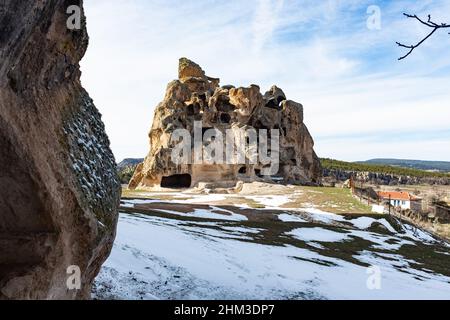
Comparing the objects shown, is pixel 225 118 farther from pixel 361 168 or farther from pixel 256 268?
pixel 361 168

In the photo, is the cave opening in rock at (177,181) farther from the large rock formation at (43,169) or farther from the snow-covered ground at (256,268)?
the large rock formation at (43,169)

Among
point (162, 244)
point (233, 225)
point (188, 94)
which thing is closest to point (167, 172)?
point (188, 94)

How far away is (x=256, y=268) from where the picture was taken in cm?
1130

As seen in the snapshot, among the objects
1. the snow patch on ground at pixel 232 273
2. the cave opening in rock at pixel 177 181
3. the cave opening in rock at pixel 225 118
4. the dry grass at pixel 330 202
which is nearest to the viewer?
the snow patch on ground at pixel 232 273

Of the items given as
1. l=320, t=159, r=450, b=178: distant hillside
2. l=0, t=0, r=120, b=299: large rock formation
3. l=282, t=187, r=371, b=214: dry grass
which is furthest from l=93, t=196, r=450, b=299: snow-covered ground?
l=320, t=159, r=450, b=178: distant hillside

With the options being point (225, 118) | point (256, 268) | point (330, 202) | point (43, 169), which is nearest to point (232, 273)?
point (256, 268)

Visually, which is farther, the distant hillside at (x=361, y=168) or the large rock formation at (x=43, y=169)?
the distant hillside at (x=361, y=168)

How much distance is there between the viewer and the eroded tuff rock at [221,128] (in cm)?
4934

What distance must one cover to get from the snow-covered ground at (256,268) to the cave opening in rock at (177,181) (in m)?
33.0

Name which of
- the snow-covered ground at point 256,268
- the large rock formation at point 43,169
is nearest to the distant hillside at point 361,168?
the snow-covered ground at point 256,268

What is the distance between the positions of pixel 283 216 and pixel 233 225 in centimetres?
687

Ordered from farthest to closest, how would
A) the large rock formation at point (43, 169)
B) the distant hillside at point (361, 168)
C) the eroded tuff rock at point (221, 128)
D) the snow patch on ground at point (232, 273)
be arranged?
the distant hillside at point (361, 168) < the eroded tuff rock at point (221, 128) < the snow patch on ground at point (232, 273) < the large rock formation at point (43, 169)

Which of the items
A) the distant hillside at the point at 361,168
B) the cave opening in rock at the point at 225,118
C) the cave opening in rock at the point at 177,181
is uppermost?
the cave opening in rock at the point at 225,118

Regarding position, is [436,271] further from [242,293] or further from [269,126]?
[269,126]
